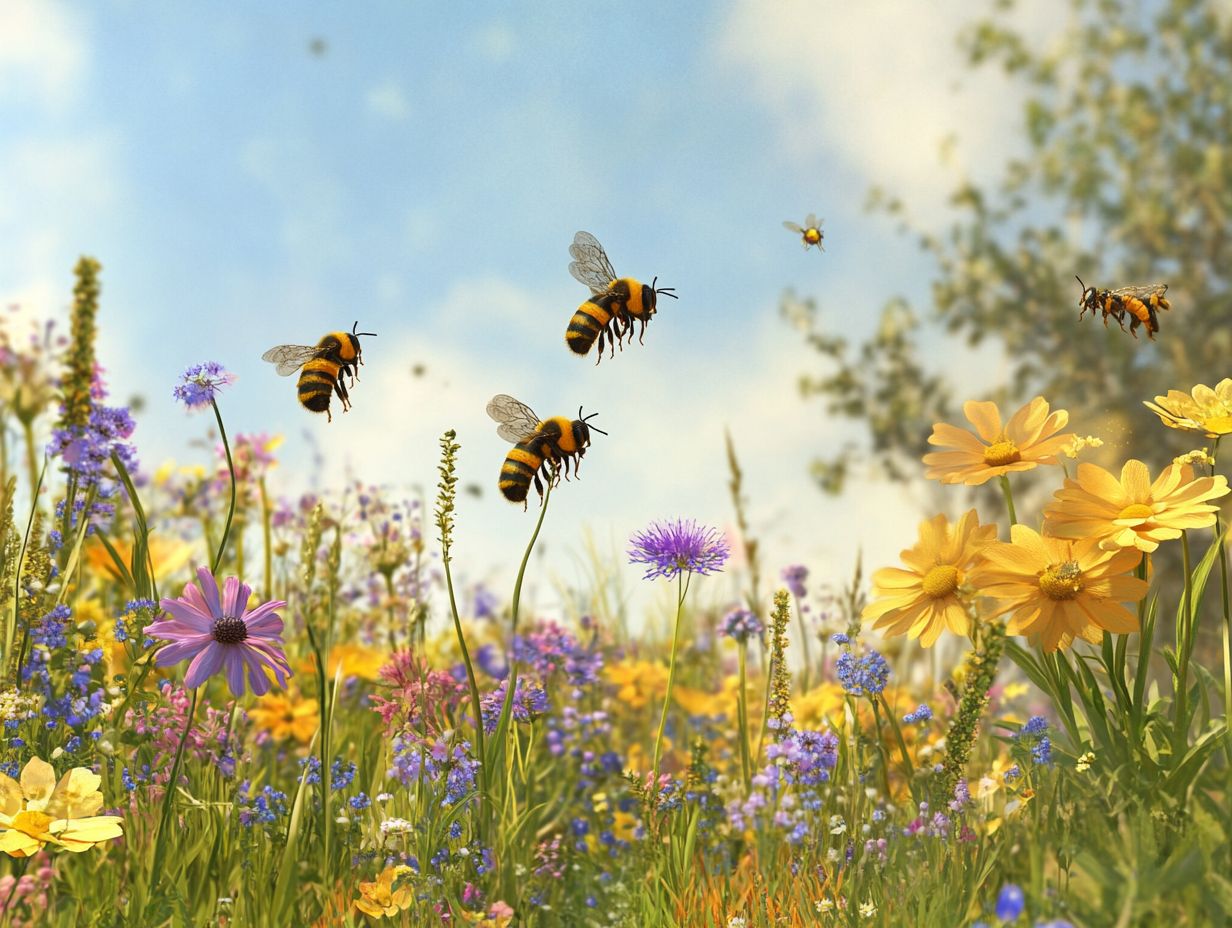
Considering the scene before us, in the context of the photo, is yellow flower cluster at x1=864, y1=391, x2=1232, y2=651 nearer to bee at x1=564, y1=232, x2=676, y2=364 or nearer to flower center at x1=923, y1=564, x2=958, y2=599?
flower center at x1=923, y1=564, x2=958, y2=599

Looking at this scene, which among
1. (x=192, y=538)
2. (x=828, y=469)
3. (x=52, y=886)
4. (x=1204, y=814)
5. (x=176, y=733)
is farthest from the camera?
(x=828, y=469)

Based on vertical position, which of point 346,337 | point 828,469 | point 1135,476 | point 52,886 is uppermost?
point 828,469

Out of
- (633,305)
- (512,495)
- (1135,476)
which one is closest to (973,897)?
(1135,476)

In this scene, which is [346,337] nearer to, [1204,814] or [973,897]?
[973,897]

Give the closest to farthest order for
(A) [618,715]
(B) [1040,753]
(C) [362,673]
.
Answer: (B) [1040,753]
(C) [362,673]
(A) [618,715]

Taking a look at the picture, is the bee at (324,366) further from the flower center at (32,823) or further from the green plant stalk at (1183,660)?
the green plant stalk at (1183,660)

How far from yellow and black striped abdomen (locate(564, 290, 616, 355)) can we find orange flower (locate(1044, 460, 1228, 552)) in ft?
6.25

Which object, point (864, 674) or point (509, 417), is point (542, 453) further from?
point (864, 674)

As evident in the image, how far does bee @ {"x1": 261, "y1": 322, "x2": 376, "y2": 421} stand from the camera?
14.8 ft

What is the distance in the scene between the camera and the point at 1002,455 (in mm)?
3430

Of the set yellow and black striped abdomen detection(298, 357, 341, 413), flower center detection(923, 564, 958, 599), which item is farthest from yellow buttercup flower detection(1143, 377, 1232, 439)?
yellow and black striped abdomen detection(298, 357, 341, 413)

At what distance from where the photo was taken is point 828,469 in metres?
11.6

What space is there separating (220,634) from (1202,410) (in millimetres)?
2930

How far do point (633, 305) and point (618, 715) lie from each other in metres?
2.71
